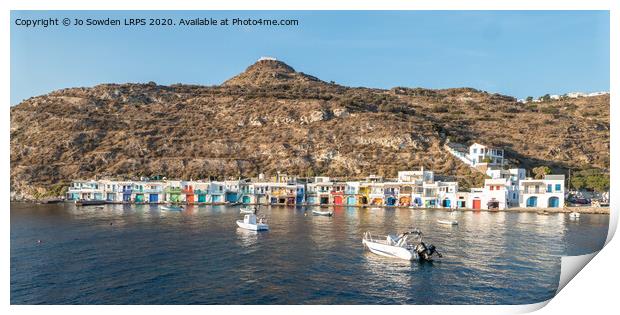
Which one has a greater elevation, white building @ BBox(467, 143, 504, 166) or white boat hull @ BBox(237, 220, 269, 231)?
white building @ BBox(467, 143, 504, 166)

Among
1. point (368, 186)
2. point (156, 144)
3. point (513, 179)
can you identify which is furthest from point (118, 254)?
point (156, 144)

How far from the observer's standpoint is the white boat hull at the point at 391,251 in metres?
19.2

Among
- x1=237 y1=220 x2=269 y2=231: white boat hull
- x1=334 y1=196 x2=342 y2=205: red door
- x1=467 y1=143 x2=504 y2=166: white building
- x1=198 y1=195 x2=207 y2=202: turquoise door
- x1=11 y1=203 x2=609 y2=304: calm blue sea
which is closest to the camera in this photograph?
x1=11 y1=203 x2=609 y2=304: calm blue sea

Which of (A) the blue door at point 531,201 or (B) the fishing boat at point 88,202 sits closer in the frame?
(A) the blue door at point 531,201

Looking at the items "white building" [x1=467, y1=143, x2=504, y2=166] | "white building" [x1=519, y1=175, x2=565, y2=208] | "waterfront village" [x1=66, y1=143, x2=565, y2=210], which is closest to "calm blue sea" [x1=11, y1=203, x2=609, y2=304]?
"white building" [x1=519, y1=175, x2=565, y2=208]

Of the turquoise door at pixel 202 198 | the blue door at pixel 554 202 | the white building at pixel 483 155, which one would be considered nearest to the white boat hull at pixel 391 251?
the blue door at pixel 554 202

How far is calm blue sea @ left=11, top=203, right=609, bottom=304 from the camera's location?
48.2 feet

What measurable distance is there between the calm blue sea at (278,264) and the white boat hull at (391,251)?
0.47m

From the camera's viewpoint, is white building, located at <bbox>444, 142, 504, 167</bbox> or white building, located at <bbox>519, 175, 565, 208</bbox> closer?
white building, located at <bbox>519, 175, 565, 208</bbox>

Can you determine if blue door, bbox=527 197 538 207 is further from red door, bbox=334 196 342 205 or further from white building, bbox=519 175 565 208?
red door, bbox=334 196 342 205

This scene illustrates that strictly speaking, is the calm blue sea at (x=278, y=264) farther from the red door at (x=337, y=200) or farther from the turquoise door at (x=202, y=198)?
the turquoise door at (x=202, y=198)

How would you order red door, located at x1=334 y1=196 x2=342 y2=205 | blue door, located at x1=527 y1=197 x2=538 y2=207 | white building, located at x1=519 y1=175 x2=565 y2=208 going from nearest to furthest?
white building, located at x1=519 y1=175 x2=565 y2=208 → blue door, located at x1=527 y1=197 x2=538 y2=207 → red door, located at x1=334 y1=196 x2=342 y2=205

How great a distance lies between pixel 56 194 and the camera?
165 feet

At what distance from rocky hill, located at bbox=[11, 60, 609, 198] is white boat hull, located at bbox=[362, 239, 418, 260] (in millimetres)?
29087
